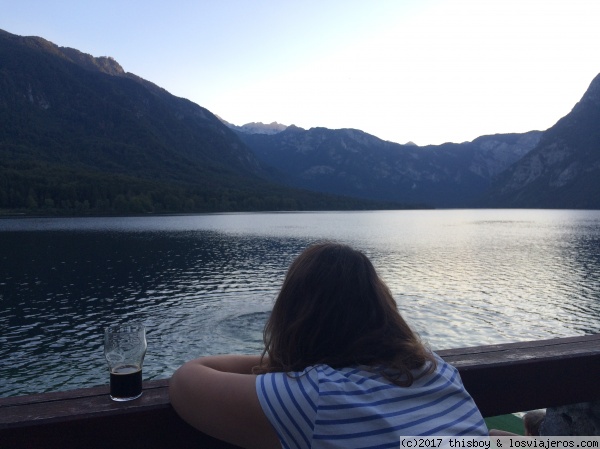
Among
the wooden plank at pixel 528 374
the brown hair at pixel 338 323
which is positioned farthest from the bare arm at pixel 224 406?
the wooden plank at pixel 528 374

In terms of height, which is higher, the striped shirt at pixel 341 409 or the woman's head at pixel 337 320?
the woman's head at pixel 337 320

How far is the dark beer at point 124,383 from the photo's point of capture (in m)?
2.39

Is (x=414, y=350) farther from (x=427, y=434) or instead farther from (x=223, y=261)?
(x=223, y=261)

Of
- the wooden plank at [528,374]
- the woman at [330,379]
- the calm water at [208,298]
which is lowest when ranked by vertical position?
the calm water at [208,298]

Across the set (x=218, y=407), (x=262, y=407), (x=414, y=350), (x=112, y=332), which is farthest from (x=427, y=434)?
(x=112, y=332)

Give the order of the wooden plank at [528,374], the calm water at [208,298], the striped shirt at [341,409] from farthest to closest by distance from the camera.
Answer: the calm water at [208,298]
the wooden plank at [528,374]
the striped shirt at [341,409]

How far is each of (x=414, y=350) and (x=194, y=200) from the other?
178597 millimetres

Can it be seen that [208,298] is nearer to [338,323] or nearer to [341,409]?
[338,323]

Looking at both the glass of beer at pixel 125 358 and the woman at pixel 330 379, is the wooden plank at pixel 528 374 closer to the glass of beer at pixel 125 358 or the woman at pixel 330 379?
the woman at pixel 330 379

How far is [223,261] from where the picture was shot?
4831 centimetres

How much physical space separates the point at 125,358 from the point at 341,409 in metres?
1.22

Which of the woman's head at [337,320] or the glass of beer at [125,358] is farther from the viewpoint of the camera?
the glass of beer at [125,358]

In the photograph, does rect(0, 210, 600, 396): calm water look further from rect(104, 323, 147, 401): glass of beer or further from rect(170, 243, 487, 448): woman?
rect(104, 323, 147, 401): glass of beer

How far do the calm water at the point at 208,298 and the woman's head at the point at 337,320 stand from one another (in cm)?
885
